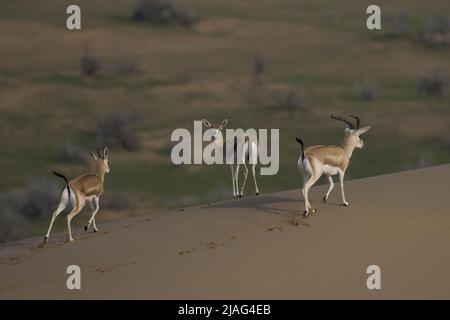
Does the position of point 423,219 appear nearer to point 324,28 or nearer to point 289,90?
point 289,90

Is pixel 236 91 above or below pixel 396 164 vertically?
above

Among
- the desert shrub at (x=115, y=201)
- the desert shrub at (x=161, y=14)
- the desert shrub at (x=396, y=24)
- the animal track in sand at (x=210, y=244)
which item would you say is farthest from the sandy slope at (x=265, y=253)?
the desert shrub at (x=161, y=14)

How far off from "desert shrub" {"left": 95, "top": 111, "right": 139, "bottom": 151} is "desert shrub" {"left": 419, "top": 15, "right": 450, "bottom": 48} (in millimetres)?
16706

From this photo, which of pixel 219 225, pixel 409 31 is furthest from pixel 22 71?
pixel 219 225

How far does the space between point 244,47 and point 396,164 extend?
14.5m

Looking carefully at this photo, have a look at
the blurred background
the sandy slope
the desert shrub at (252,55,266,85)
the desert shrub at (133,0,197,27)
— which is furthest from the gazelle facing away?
the desert shrub at (133,0,197,27)

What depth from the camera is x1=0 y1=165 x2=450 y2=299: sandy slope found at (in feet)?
43.0

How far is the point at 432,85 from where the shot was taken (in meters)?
38.5

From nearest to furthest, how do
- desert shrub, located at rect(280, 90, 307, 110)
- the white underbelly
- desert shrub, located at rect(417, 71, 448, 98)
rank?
the white underbelly < desert shrub, located at rect(280, 90, 307, 110) < desert shrub, located at rect(417, 71, 448, 98)

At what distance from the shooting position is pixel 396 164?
30281 millimetres

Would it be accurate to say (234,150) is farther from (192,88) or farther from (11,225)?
(192,88)

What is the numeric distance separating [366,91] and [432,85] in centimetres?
310

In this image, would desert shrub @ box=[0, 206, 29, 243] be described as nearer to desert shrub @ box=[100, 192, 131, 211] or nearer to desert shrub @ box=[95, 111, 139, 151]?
desert shrub @ box=[100, 192, 131, 211]

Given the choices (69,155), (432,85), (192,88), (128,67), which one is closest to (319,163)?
(69,155)
